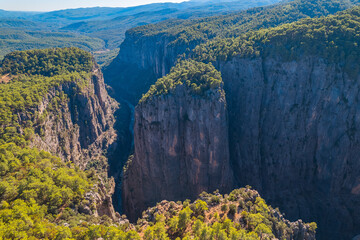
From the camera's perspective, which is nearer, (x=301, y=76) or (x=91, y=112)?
(x=301, y=76)

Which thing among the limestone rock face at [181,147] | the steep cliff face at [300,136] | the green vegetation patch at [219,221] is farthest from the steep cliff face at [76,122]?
the steep cliff face at [300,136]

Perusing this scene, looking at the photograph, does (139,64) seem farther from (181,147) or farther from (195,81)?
(181,147)

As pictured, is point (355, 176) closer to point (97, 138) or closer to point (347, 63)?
point (347, 63)

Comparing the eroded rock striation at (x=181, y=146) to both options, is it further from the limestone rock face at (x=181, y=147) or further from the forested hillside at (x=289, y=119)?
the forested hillside at (x=289, y=119)

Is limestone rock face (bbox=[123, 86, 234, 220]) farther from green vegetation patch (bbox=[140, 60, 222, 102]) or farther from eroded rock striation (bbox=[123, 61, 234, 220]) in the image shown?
green vegetation patch (bbox=[140, 60, 222, 102])

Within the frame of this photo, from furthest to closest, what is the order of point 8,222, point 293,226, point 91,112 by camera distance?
1. point 91,112
2. point 293,226
3. point 8,222

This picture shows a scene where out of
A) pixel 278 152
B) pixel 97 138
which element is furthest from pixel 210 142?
pixel 97 138
